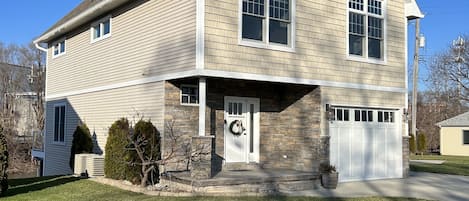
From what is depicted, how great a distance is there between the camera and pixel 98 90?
1509 centimetres

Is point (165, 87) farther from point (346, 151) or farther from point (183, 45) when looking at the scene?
point (346, 151)

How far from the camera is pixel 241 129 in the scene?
1325cm

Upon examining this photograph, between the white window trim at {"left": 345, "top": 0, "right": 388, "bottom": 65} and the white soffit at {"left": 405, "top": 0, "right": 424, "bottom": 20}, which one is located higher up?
the white soffit at {"left": 405, "top": 0, "right": 424, "bottom": 20}

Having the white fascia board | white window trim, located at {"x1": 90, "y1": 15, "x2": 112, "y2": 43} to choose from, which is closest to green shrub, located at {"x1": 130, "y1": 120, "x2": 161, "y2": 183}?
the white fascia board

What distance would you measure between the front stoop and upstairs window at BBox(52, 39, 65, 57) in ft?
30.4

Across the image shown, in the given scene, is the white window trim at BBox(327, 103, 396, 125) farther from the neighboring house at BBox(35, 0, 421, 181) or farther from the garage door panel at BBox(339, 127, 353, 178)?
the garage door panel at BBox(339, 127, 353, 178)

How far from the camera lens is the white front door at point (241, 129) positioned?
1302 cm

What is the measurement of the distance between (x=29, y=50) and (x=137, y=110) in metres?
32.1

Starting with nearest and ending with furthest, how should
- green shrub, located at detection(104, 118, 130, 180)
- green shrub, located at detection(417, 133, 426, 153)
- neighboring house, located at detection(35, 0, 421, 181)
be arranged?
A: 1. neighboring house, located at detection(35, 0, 421, 181)
2. green shrub, located at detection(104, 118, 130, 180)
3. green shrub, located at detection(417, 133, 426, 153)

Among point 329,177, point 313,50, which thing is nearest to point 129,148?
point 329,177

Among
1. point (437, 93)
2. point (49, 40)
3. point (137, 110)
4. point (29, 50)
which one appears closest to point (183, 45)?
point (137, 110)

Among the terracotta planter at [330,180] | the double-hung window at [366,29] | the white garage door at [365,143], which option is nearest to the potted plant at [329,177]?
the terracotta planter at [330,180]

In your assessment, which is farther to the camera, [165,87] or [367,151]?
[367,151]

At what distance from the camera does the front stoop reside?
10.3 meters
